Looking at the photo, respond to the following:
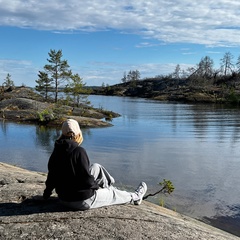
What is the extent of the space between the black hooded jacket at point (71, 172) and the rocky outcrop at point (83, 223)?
0.41m

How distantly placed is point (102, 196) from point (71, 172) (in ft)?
3.00

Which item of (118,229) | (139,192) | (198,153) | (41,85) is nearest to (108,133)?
(198,153)

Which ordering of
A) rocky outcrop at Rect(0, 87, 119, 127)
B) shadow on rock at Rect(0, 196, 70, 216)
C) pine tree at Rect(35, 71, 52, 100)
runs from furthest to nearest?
pine tree at Rect(35, 71, 52, 100) → rocky outcrop at Rect(0, 87, 119, 127) → shadow on rock at Rect(0, 196, 70, 216)

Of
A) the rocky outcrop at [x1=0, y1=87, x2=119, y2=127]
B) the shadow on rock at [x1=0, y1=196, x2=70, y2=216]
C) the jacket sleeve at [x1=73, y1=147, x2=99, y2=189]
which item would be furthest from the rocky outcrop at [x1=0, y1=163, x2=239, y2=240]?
the rocky outcrop at [x1=0, y1=87, x2=119, y2=127]

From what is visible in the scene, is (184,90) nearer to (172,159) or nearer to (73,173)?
(172,159)

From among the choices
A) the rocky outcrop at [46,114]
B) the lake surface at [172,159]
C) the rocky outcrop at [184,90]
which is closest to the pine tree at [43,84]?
the rocky outcrop at [46,114]

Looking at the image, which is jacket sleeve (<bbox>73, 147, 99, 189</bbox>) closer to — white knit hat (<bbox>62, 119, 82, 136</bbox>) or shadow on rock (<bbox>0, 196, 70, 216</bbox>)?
white knit hat (<bbox>62, 119, 82, 136</bbox>)

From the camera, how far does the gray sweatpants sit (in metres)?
6.59

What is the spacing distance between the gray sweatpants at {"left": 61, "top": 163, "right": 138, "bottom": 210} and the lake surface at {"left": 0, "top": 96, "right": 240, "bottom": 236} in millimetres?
4548

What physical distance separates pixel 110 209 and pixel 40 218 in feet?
4.53

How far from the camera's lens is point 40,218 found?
249 inches

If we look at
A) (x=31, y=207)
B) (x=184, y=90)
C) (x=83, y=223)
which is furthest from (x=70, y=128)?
(x=184, y=90)

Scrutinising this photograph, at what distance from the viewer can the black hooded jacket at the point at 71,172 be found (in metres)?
6.27

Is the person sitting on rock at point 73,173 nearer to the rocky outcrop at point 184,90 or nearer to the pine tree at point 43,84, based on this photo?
the pine tree at point 43,84
